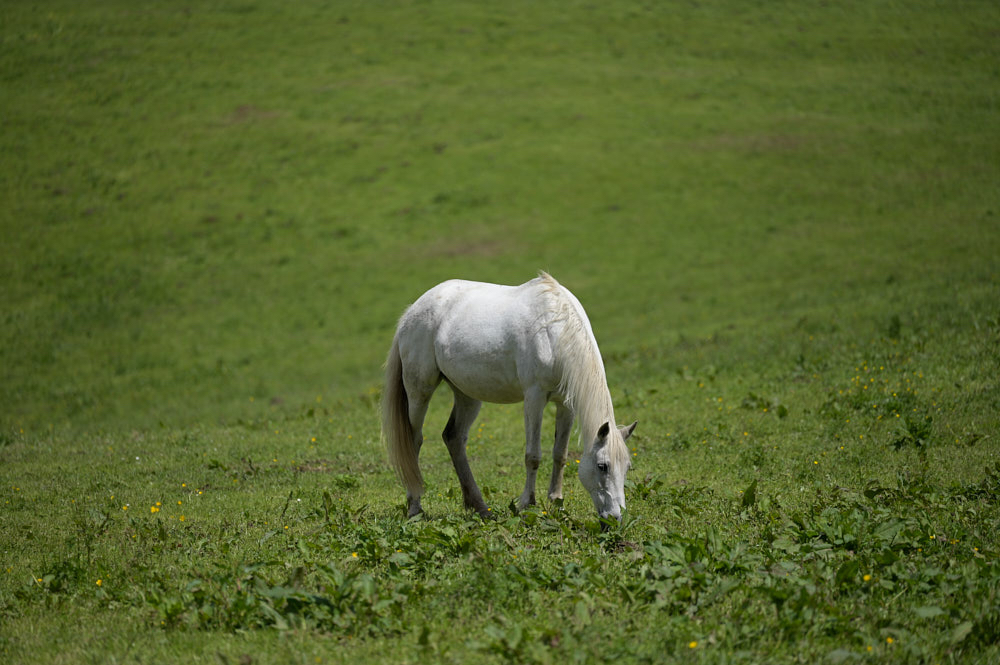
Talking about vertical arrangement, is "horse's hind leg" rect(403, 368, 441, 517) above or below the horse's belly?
below

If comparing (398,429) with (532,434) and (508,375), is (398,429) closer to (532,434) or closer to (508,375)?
(508,375)

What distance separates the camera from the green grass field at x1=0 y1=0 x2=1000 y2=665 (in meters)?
5.28

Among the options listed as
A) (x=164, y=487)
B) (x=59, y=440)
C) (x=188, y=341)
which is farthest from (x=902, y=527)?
(x=188, y=341)

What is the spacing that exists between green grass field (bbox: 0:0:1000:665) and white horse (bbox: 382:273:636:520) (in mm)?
534

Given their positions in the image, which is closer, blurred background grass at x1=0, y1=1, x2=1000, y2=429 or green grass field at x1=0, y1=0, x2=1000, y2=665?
green grass field at x1=0, y1=0, x2=1000, y2=665

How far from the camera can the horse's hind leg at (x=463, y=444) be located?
8.05 meters

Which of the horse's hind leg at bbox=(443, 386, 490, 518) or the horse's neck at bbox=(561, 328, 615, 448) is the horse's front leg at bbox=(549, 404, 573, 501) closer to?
the horse's neck at bbox=(561, 328, 615, 448)

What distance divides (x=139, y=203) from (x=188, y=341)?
10.7 metres

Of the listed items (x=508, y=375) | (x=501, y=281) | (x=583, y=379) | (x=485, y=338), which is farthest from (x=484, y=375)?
(x=501, y=281)

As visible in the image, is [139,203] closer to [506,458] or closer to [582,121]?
[582,121]

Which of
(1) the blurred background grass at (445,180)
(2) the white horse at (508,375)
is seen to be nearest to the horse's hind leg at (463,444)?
(2) the white horse at (508,375)

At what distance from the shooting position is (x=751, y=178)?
3281cm

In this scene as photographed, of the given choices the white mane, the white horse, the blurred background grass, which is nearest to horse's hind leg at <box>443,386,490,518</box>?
the white horse

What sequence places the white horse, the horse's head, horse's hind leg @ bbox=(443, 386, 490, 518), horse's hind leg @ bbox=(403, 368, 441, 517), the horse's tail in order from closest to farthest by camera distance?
the horse's head
the white horse
horse's hind leg @ bbox=(443, 386, 490, 518)
the horse's tail
horse's hind leg @ bbox=(403, 368, 441, 517)
